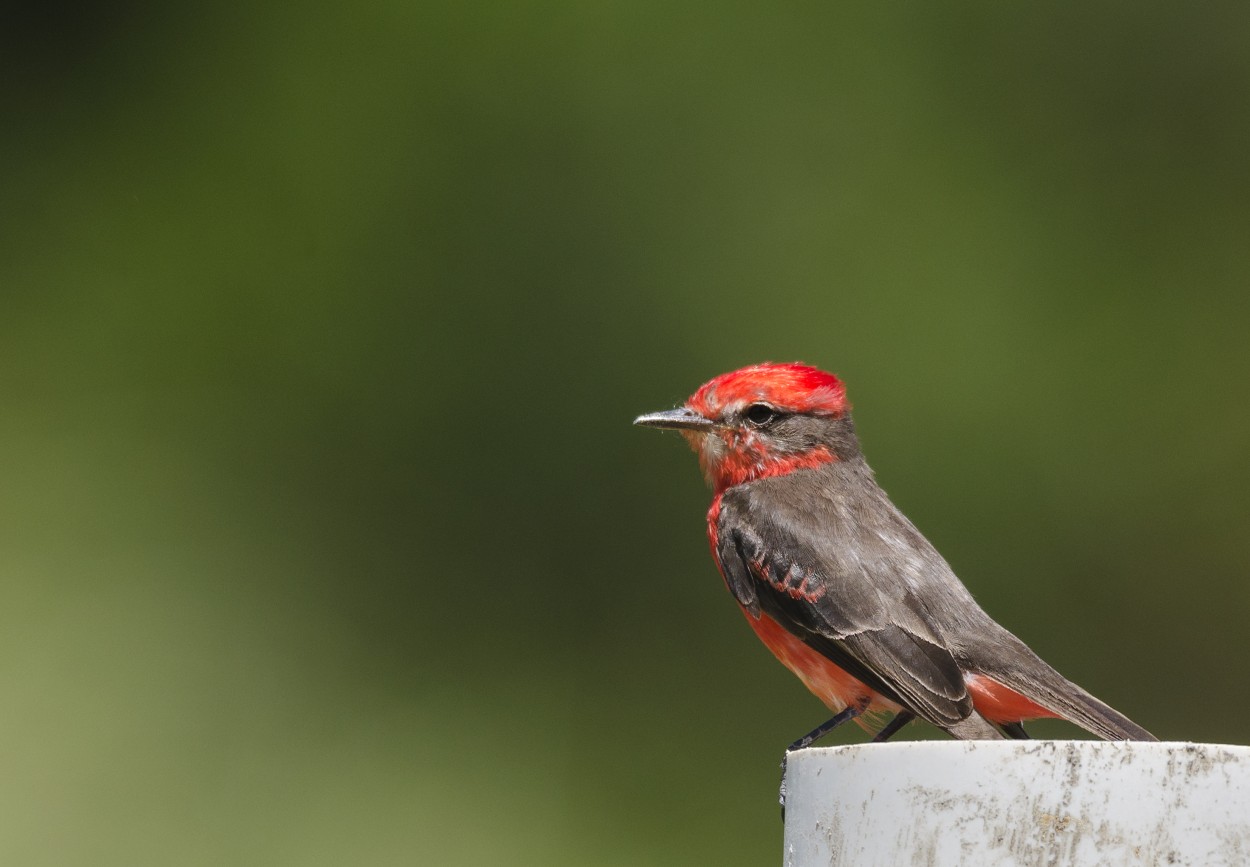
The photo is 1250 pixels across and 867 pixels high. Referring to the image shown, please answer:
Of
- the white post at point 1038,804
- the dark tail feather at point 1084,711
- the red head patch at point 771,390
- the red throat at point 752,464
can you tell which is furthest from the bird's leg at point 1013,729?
the white post at point 1038,804

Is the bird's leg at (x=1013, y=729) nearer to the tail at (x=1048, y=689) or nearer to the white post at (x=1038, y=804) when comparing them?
the tail at (x=1048, y=689)

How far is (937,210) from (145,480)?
505cm

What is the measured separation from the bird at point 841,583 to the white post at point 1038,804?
56.8 inches

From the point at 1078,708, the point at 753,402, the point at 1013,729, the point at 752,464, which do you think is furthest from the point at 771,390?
the point at 1078,708

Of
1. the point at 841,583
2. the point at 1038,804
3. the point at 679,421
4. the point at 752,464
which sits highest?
the point at 679,421

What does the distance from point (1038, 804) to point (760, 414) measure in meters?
3.05

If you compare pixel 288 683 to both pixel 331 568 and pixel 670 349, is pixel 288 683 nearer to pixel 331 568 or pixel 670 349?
pixel 331 568

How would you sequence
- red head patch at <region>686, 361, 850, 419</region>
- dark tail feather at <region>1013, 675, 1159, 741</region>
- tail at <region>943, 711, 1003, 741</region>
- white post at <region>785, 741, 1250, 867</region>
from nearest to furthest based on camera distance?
white post at <region>785, 741, 1250, 867</region>
dark tail feather at <region>1013, 675, 1159, 741</region>
tail at <region>943, 711, 1003, 741</region>
red head patch at <region>686, 361, 850, 419</region>

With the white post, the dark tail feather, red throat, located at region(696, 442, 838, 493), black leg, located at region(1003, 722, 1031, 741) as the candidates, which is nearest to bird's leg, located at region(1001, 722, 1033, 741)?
black leg, located at region(1003, 722, 1031, 741)

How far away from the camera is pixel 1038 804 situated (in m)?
2.57

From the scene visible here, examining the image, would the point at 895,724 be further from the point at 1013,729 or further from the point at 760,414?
the point at 760,414

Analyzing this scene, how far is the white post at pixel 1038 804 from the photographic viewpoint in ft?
8.09

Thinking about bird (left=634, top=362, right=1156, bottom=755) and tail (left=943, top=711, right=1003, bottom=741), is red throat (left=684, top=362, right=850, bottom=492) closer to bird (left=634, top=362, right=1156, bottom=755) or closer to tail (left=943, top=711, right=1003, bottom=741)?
bird (left=634, top=362, right=1156, bottom=755)

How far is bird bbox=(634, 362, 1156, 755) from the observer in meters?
4.40
